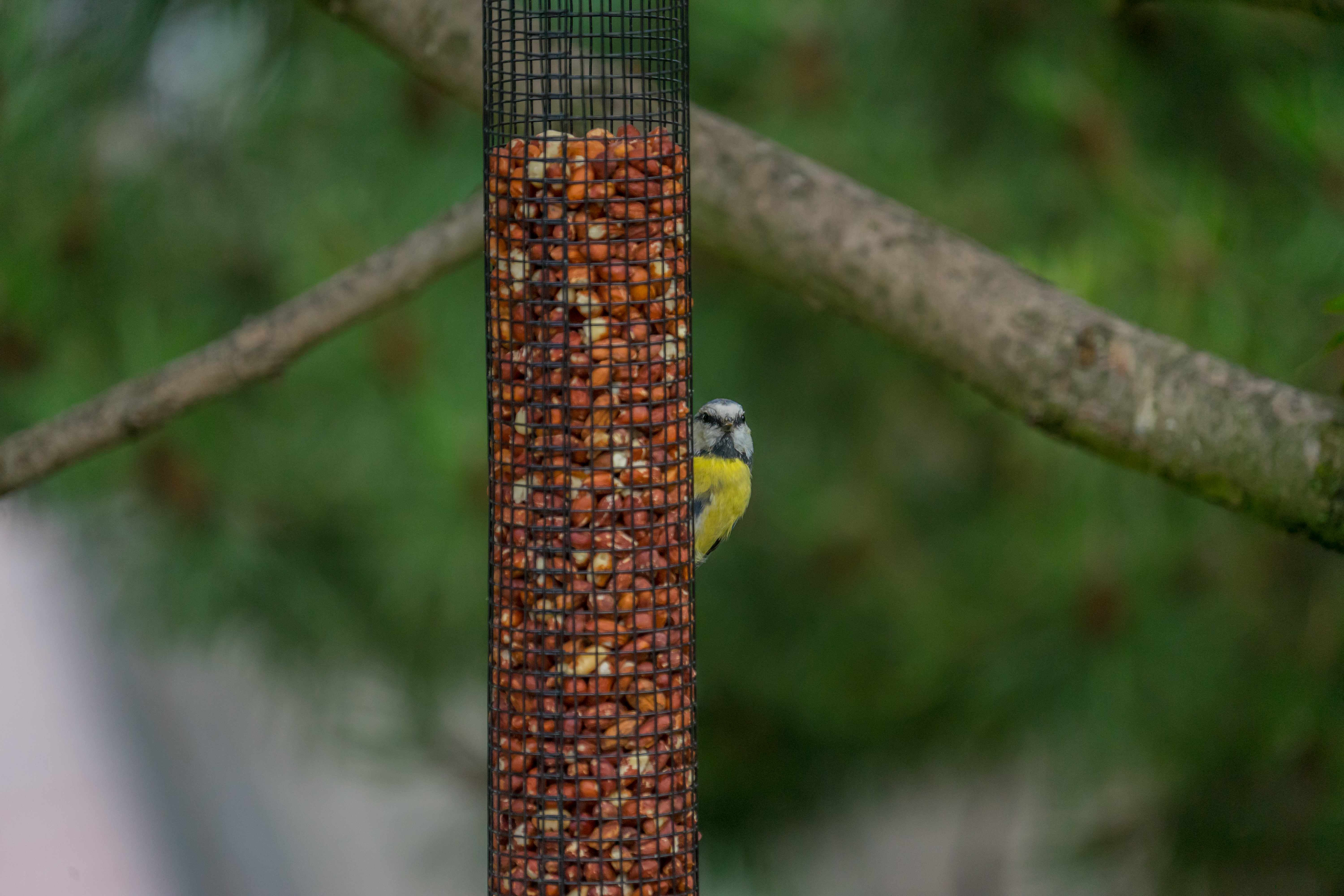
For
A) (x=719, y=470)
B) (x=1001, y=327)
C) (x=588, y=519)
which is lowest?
(x=588, y=519)

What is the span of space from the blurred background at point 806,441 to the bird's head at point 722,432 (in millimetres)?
715

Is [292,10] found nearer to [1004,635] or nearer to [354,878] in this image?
[1004,635]

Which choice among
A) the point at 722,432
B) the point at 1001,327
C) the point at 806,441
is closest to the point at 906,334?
the point at 1001,327

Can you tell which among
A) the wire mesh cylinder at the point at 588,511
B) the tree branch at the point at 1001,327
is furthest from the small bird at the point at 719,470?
the wire mesh cylinder at the point at 588,511

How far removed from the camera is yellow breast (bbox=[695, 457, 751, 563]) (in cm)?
252

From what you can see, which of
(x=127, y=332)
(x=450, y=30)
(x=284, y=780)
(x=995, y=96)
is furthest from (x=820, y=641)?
(x=284, y=780)

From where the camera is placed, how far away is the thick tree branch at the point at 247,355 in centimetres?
208

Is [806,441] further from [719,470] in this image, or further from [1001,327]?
[1001,327]

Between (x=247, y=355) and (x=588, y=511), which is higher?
(x=247, y=355)

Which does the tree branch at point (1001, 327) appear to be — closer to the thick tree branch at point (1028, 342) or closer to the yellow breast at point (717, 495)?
the thick tree branch at point (1028, 342)

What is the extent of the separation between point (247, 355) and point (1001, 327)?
1.05 metres

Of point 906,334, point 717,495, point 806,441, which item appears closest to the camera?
point 906,334

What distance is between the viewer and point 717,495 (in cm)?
252

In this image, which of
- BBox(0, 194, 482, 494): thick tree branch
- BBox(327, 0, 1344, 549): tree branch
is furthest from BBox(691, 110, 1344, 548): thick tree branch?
BBox(0, 194, 482, 494): thick tree branch
